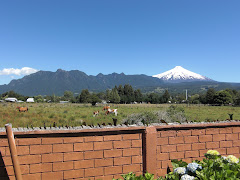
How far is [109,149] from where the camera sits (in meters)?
3.67

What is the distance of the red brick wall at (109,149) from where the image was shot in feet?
10.8

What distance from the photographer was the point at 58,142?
3.42 metres

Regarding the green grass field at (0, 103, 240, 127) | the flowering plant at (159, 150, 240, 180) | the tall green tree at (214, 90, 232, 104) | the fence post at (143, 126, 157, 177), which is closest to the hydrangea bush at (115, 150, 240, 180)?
the flowering plant at (159, 150, 240, 180)

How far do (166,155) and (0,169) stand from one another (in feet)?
9.50

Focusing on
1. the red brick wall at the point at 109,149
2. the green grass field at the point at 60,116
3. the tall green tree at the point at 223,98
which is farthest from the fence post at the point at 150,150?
the tall green tree at the point at 223,98

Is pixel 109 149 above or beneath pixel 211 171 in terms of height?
above

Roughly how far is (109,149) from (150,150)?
2.57ft

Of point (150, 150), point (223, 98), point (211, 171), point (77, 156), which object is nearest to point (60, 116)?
point (77, 156)

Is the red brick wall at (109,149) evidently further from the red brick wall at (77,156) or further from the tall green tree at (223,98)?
the tall green tree at (223,98)

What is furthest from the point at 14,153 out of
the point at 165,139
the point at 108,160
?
the point at 165,139

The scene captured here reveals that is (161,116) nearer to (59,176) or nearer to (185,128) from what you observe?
(185,128)

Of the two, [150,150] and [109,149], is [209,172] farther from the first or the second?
[109,149]

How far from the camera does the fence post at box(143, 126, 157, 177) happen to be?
3.79 meters

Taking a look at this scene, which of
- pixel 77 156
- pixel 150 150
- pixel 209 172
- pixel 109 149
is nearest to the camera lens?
pixel 209 172
